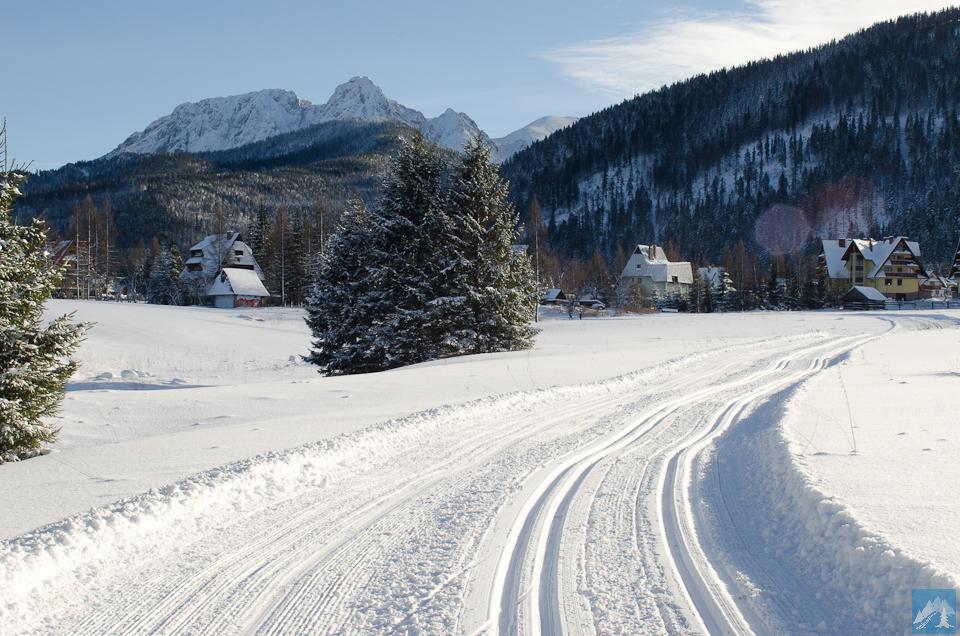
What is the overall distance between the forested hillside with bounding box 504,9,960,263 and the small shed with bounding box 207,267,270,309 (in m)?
91.3

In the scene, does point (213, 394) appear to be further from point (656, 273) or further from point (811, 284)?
point (656, 273)

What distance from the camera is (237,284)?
73.1 m

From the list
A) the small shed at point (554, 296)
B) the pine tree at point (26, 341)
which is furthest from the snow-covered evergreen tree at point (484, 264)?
the small shed at point (554, 296)

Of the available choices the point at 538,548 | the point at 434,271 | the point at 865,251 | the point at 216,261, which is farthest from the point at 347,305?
the point at 865,251

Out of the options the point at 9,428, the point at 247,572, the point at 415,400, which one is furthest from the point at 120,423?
the point at 247,572

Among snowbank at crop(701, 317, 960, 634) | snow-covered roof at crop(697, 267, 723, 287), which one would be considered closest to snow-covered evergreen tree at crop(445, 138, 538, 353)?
snowbank at crop(701, 317, 960, 634)

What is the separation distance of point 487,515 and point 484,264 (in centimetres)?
1870

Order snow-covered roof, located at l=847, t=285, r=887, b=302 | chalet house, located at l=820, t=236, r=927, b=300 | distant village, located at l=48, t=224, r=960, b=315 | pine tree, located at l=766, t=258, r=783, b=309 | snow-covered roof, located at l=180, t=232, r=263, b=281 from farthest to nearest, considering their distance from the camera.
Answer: chalet house, located at l=820, t=236, r=927, b=300 < snow-covered roof, located at l=180, t=232, r=263, b=281 < snow-covered roof, located at l=847, t=285, r=887, b=302 < pine tree, located at l=766, t=258, r=783, b=309 < distant village, located at l=48, t=224, r=960, b=315

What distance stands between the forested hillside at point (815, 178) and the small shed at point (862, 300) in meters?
53.7

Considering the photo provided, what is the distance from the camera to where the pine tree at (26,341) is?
9250mm

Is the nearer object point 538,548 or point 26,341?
point 538,548

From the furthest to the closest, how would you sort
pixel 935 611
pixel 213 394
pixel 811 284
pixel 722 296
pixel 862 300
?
pixel 862 300 → pixel 722 296 → pixel 811 284 → pixel 213 394 → pixel 935 611

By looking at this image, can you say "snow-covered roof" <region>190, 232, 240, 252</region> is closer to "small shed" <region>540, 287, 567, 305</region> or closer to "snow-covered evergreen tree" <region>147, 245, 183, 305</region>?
"snow-covered evergreen tree" <region>147, 245, 183, 305</region>

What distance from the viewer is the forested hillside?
144 meters
